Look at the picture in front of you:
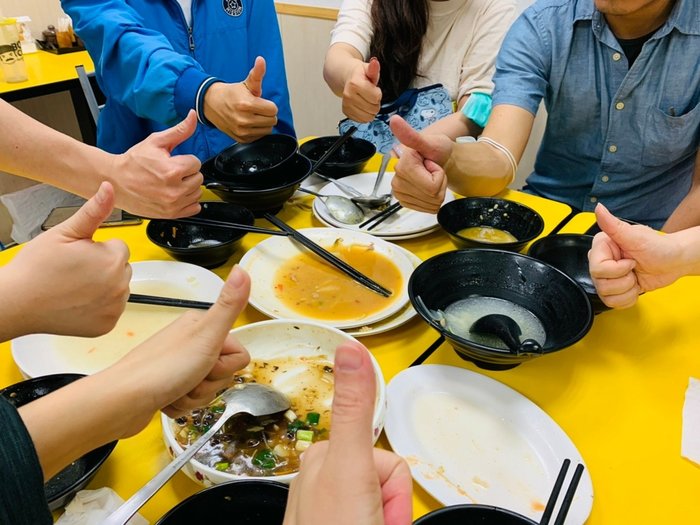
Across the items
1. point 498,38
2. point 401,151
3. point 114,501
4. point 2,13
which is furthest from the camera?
point 2,13

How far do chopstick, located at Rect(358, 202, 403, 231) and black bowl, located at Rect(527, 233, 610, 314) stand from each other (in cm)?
44

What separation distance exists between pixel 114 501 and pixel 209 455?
14cm

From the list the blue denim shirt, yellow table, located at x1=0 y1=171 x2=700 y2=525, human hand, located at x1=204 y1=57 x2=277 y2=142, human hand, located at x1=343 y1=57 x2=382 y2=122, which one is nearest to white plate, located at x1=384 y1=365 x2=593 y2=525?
yellow table, located at x1=0 y1=171 x2=700 y2=525

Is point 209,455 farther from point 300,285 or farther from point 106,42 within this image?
point 106,42

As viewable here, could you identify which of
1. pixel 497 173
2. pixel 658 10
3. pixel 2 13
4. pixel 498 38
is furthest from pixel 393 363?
pixel 2 13

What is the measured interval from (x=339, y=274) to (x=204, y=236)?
16.4 inches

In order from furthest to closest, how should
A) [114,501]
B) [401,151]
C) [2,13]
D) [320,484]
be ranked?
[2,13] → [401,151] → [114,501] → [320,484]

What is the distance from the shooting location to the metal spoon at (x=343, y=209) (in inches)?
57.2

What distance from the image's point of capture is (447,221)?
53.3 inches

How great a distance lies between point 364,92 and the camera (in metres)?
1.69

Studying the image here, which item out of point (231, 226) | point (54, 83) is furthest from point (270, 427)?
point (54, 83)

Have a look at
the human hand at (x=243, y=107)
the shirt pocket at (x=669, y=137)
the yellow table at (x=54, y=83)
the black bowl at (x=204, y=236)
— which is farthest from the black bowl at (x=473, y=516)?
the yellow table at (x=54, y=83)

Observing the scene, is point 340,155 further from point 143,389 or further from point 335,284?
point 143,389

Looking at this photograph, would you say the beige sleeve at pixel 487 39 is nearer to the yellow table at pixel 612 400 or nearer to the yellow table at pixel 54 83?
the yellow table at pixel 612 400
